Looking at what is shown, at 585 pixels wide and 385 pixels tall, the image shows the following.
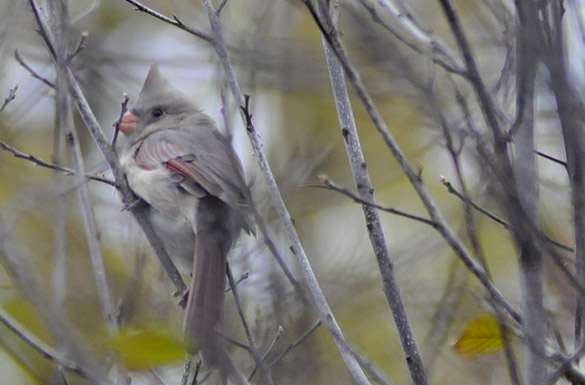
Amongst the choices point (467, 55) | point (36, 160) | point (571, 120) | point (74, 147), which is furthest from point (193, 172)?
point (571, 120)

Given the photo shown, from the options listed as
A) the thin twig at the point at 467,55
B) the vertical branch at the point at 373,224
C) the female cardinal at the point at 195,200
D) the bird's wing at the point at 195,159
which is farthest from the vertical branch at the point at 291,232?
the bird's wing at the point at 195,159

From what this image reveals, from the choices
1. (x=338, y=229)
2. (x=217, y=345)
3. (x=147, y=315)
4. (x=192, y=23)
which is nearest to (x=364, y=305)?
(x=338, y=229)

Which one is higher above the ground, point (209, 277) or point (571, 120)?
point (571, 120)

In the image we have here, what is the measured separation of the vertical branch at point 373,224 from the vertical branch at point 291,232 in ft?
0.63

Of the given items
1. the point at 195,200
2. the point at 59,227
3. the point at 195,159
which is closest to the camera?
the point at 59,227

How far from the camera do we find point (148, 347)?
235 centimetres

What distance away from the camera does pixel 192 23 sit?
7.32m

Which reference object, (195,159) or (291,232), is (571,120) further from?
(195,159)

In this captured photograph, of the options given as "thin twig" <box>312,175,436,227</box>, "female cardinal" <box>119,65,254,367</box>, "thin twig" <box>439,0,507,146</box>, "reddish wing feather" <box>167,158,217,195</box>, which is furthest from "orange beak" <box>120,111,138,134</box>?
"thin twig" <box>439,0,507,146</box>

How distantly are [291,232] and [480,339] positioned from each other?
0.83m

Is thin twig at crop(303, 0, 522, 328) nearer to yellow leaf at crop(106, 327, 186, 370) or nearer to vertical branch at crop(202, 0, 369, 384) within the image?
vertical branch at crop(202, 0, 369, 384)

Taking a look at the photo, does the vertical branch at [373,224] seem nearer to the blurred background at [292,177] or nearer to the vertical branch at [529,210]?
the vertical branch at [529,210]

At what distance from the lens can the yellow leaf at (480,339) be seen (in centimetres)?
301

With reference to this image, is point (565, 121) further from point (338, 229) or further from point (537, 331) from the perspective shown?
point (338, 229)
